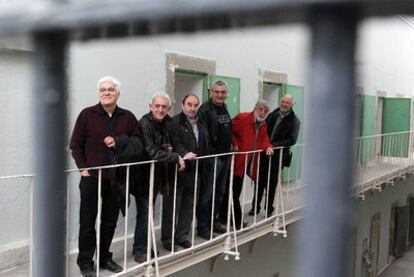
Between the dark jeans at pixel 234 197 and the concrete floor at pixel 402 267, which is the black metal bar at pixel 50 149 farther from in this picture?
the concrete floor at pixel 402 267

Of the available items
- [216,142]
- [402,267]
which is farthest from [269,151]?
[402,267]

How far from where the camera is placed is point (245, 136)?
468 cm

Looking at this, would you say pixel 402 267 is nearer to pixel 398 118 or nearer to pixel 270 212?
pixel 398 118

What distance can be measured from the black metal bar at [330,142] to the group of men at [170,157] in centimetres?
271

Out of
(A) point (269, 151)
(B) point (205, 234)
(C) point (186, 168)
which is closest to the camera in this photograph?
(C) point (186, 168)

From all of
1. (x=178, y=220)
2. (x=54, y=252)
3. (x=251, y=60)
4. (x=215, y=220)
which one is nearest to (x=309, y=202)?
(x=54, y=252)

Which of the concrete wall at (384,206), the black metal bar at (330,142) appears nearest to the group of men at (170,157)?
the black metal bar at (330,142)

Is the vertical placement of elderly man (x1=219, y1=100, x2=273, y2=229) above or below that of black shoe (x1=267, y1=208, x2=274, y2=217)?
above

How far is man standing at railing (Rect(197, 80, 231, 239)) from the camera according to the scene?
4.12 meters

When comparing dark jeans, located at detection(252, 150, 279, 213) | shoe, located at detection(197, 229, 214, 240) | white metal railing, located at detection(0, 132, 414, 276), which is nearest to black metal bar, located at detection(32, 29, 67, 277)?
white metal railing, located at detection(0, 132, 414, 276)

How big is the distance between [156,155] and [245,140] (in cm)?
150

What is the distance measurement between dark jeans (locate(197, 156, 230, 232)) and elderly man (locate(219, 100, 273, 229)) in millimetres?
217

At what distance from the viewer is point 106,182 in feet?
10.5

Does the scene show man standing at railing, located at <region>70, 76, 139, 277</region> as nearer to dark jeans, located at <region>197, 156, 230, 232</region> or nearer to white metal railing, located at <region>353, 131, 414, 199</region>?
dark jeans, located at <region>197, 156, 230, 232</region>
